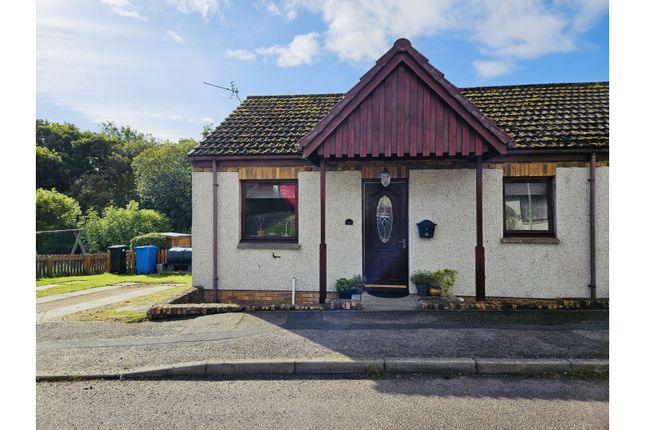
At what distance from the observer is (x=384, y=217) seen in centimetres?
853

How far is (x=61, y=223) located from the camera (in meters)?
17.2

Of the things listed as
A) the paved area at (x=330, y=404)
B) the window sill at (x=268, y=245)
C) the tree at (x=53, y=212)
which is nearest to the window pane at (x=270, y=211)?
the window sill at (x=268, y=245)

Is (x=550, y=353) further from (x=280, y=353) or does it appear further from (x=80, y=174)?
(x=80, y=174)

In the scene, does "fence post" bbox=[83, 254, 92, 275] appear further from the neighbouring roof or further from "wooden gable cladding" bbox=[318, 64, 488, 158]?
"wooden gable cladding" bbox=[318, 64, 488, 158]

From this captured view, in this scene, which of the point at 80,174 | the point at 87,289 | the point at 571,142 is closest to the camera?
the point at 571,142

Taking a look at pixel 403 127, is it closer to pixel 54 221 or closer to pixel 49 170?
pixel 54 221

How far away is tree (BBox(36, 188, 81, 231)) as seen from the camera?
16656mm

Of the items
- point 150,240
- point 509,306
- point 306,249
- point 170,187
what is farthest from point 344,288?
point 170,187

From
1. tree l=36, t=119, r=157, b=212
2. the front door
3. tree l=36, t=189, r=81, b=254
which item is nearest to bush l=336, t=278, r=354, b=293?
the front door

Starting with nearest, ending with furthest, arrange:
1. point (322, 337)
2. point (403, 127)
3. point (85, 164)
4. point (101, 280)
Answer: point (322, 337)
point (403, 127)
point (101, 280)
point (85, 164)

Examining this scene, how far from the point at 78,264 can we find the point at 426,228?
13.4 meters

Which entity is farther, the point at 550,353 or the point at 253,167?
the point at 253,167

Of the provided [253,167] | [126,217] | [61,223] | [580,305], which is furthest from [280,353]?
[61,223]
